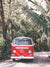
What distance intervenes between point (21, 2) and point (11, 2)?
102cm

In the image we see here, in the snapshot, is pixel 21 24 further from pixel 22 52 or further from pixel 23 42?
pixel 22 52

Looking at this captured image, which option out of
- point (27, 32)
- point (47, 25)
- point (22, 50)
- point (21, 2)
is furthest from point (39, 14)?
point (27, 32)

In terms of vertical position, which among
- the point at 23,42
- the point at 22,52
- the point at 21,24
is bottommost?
the point at 22,52

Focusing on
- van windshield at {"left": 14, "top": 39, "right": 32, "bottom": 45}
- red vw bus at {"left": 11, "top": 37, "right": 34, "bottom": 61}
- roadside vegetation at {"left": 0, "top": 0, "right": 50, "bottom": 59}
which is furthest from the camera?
roadside vegetation at {"left": 0, "top": 0, "right": 50, "bottom": 59}

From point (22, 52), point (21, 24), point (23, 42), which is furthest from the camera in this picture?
point (21, 24)

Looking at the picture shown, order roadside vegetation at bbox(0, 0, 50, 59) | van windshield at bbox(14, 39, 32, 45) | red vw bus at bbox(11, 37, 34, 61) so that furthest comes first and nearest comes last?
roadside vegetation at bbox(0, 0, 50, 59) → van windshield at bbox(14, 39, 32, 45) → red vw bus at bbox(11, 37, 34, 61)

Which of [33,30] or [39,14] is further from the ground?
[39,14]

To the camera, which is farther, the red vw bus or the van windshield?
the van windshield

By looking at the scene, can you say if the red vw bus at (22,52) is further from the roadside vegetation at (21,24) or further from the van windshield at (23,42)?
the roadside vegetation at (21,24)

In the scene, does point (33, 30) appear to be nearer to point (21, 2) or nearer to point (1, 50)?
point (21, 2)

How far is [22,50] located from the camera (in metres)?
11.6

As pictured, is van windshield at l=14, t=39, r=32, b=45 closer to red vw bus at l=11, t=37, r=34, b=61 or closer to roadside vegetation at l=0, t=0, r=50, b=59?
red vw bus at l=11, t=37, r=34, b=61

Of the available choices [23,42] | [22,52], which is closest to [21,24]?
[23,42]

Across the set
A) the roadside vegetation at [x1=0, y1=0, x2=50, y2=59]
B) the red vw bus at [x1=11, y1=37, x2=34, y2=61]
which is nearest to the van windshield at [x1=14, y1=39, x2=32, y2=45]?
the red vw bus at [x1=11, y1=37, x2=34, y2=61]
